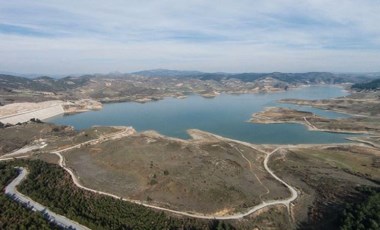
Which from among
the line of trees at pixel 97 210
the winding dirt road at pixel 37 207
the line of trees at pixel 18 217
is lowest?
the line of trees at pixel 97 210

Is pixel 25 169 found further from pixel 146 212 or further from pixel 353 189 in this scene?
pixel 353 189

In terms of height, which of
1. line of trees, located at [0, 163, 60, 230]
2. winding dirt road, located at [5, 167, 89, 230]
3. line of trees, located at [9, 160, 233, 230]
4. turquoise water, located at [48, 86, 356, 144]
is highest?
line of trees, located at [0, 163, 60, 230]

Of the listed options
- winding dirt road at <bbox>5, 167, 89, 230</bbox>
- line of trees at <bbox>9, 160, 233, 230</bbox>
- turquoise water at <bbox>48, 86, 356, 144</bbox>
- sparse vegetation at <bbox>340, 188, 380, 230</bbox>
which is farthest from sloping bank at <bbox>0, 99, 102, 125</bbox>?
sparse vegetation at <bbox>340, 188, 380, 230</bbox>

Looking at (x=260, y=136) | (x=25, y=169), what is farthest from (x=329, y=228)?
(x=260, y=136)

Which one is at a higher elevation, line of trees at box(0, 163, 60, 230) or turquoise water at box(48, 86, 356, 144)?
line of trees at box(0, 163, 60, 230)

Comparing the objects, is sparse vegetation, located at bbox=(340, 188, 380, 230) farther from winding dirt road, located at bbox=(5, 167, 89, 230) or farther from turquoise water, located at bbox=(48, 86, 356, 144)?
turquoise water, located at bbox=(48, 86, 356, 144)

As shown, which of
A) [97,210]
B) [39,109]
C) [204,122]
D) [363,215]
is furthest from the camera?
[39,109]

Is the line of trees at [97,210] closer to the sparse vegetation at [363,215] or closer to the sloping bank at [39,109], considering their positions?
the sparse vegetation at [363,215]

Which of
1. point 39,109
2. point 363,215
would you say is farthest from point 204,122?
point 363,215

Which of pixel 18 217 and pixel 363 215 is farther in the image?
pixel 363 215

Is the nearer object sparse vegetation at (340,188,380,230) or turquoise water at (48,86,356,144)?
sparse vegetation at (340,188,380,230)

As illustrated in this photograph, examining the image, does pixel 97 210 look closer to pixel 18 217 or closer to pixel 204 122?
pixel 18 217

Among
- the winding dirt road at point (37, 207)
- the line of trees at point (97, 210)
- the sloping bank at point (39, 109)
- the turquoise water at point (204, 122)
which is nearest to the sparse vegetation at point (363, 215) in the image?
the line of trees at point (97, 210)
